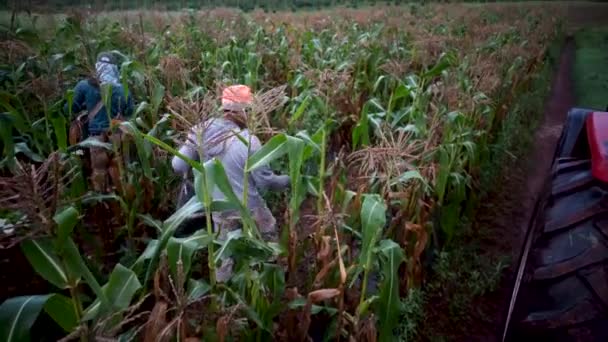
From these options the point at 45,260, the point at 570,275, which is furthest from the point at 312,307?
the point at 45,260

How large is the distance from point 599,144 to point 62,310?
2.13 m

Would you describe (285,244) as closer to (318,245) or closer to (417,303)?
(318,245)

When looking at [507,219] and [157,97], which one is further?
[507,219]

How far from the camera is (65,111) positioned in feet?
12.6

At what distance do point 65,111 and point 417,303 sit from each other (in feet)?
10.2

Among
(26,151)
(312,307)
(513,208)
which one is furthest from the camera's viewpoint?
(513,208)

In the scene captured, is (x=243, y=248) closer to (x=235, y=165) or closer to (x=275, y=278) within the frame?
(x=275, y=278)

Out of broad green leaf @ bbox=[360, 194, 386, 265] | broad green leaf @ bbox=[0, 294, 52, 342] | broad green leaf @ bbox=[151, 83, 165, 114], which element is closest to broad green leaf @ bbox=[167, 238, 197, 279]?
broad green leaf @ bbox=[0, 294, 52, 342]

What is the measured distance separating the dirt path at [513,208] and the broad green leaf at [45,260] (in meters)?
2.31

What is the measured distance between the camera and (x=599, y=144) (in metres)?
1.99

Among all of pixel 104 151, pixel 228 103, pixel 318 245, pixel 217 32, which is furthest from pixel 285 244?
pixel 217 32

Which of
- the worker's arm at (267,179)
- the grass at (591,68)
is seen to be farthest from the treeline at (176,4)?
the grass at (591,68)

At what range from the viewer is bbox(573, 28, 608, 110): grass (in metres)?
8.27

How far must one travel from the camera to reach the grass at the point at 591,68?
8.27 meters
